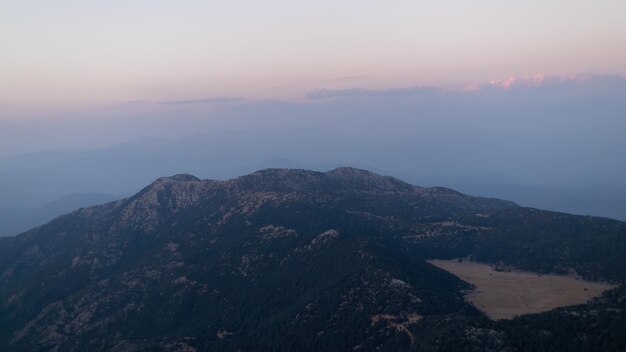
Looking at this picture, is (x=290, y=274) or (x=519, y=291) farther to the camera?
(x=290, y=274)

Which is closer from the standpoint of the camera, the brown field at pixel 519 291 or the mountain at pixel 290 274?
the mountain at pixel 290 274

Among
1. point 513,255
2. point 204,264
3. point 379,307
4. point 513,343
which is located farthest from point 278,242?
point 513,343

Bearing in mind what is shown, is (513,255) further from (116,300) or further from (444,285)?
(116,300)

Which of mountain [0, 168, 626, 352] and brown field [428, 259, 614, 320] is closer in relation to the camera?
mountain [0, 168, 626, 352]
